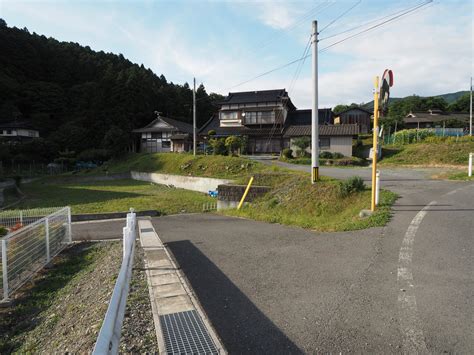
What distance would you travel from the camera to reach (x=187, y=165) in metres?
22.9

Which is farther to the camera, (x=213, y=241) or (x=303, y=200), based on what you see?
(x=303, y=200)

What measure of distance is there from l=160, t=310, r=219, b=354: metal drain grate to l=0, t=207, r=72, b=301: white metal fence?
3589 mm

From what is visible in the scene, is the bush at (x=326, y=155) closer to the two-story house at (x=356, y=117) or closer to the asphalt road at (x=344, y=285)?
the two-story house at (x=356, y=117)

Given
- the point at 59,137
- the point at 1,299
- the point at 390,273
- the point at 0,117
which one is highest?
the point at 0,117

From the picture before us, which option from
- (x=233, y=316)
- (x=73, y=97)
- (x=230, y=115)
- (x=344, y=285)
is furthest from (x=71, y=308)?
(x=73, y=97)

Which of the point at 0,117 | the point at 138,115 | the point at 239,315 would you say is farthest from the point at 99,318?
the point at 0,117

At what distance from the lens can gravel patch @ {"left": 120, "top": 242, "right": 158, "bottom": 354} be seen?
2829 millimetres

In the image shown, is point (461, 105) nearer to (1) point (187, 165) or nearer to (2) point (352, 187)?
(1) point (187, 165)

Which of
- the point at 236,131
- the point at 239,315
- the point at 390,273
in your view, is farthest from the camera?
the point at 236,131

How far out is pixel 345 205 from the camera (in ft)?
28.8

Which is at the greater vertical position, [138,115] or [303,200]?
[138,115]

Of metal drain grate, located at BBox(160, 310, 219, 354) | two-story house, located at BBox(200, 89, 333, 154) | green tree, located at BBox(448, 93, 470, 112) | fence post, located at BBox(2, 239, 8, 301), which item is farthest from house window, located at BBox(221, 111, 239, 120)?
green tree, located at BBox(448, 93, 470, 112)

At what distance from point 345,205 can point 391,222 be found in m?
2.19

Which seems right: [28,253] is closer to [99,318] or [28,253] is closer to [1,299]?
[1,299]
